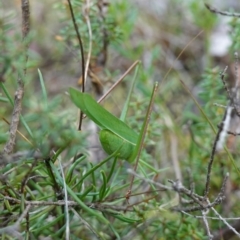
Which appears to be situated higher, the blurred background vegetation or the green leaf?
the green leaf

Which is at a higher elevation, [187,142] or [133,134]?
[133,134]

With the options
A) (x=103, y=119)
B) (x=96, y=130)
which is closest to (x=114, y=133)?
(x=103, y=119)

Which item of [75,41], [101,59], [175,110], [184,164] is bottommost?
[175,110]

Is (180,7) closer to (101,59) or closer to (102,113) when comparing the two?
(101,59)

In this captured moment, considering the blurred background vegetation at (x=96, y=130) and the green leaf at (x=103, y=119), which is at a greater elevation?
the green leaf at (x=103, y=119)

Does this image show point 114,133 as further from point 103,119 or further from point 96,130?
point 96,130

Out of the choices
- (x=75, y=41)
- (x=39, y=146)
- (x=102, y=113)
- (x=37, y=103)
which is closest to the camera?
(x=37, y=103)

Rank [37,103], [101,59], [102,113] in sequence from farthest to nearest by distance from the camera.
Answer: [101,59], [102,113], [37,103]

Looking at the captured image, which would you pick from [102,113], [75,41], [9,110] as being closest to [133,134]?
[102,113]
